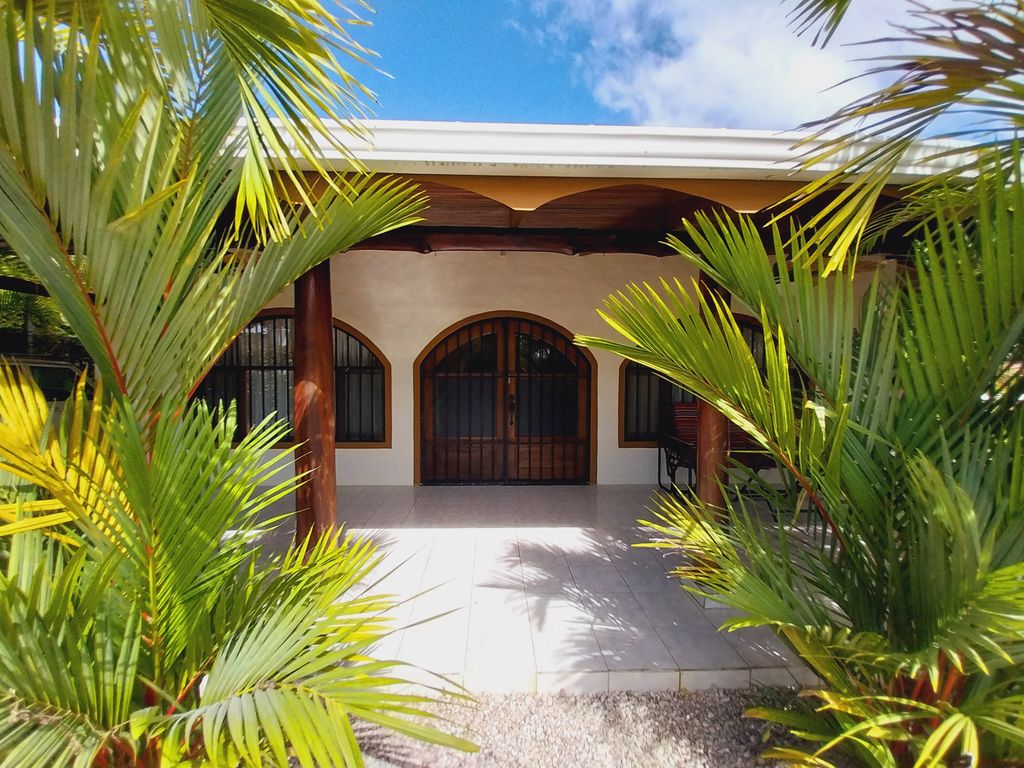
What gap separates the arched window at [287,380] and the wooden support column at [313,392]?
267 centimetres

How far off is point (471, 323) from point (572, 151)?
3268mm

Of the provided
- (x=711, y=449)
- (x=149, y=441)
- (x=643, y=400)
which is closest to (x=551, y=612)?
(x=711, y=449)

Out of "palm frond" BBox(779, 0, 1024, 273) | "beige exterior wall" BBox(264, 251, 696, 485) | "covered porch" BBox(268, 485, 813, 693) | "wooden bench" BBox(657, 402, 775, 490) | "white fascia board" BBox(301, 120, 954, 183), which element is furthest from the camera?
"beige exterior wall" BBox(264, 251, 696, 485)

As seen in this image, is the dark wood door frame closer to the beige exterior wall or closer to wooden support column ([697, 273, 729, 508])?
the beige exterior wall

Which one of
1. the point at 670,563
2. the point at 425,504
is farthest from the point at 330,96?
the point at 425,504

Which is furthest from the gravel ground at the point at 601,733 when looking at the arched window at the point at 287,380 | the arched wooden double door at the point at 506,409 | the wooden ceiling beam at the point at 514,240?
the arched window at the point at 287,380

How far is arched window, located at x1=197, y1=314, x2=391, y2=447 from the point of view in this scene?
5.92m

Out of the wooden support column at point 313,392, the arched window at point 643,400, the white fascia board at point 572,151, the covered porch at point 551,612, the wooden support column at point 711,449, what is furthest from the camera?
the arched window at point 643,400

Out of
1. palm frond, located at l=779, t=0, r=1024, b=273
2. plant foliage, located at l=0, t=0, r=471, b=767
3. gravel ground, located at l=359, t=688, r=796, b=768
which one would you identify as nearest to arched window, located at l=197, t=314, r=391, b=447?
gravel ground, located at l=359, t=688, r=796, b=768

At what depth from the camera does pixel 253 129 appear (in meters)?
1.43

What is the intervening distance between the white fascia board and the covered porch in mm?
2212

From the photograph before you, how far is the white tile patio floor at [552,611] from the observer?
2.35 m

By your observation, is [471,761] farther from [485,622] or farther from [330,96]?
[330,96]

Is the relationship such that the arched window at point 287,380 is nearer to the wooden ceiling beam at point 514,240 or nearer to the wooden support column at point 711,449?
the wooden ceiling beam at point 514,240
